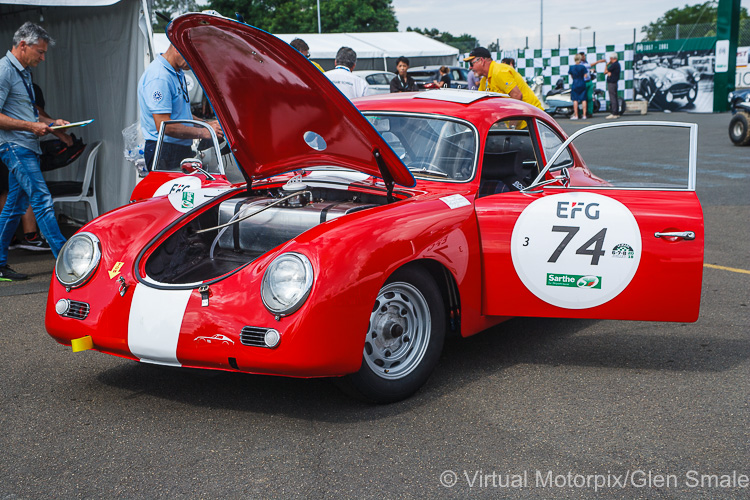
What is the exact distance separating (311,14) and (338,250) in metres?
56.2

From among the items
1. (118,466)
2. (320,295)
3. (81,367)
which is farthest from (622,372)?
(81,367)

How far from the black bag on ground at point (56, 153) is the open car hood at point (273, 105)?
12.4ft

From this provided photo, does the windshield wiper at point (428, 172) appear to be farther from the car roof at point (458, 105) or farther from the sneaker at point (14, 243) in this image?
the sneaker at point (14, 243)

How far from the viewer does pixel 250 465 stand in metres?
2.85

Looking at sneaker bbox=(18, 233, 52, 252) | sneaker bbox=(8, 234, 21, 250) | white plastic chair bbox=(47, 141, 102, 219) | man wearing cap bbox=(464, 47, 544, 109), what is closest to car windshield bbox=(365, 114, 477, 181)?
man wearing cap bbox=(464, 47, 544, 109)

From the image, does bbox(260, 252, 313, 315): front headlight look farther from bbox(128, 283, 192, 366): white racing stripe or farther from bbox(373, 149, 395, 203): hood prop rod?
bbox(373, 149, 395, 203): hood prop rod

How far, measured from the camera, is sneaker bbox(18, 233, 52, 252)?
6.95 m

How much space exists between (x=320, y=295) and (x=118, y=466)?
0.98 metres

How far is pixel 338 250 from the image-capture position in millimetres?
3068

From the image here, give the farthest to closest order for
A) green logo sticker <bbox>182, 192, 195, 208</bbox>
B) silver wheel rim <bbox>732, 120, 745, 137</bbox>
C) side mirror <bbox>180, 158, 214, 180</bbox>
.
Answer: silver wheel rim <bbox>732, 120, 745, 137</bbox>
side mirror <bbox>180, 158, 214, 180</bbox>
green logo sticker <bbox>182, 192, 195, 208</bbox>

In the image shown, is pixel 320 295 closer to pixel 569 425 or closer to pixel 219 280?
pixel 219 280

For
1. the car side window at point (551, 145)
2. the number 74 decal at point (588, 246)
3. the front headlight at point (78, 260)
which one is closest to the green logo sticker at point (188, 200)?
the front headlight at point (78, 260)

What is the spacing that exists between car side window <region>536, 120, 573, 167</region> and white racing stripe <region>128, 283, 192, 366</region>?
2.68 metres

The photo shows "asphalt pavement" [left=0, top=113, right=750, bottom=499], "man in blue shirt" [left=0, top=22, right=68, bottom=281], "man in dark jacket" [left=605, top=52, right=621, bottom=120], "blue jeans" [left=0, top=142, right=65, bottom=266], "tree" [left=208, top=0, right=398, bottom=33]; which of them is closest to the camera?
"asphalt pavement" [left=0, top=113, right=750, bottom=499]
